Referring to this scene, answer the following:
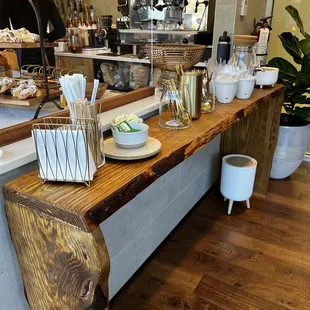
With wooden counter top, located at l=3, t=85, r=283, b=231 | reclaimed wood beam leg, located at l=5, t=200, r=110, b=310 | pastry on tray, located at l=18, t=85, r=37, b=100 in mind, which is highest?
pastry on tray, located at l=18, t=85, r=37, b=100

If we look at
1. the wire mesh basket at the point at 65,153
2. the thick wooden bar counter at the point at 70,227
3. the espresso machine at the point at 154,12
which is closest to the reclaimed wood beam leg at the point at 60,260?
the thick wooden bar counter at the point at 70,227

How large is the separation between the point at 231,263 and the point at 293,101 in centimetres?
144

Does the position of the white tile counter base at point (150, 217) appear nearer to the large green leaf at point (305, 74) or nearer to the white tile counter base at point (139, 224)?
the white tile counter base at point (139, 224)

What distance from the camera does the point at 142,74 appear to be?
166 centimetres

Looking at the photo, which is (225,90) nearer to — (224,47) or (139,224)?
(224,47)

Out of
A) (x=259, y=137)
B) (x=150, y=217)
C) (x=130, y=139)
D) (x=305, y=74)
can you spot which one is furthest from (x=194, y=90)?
(x=305, y=74)

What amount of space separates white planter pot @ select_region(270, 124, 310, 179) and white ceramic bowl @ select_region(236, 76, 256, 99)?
3.26 feet

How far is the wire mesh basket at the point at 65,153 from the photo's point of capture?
746mm

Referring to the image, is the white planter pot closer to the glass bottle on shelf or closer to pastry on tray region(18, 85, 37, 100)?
the glass bottle on shelf

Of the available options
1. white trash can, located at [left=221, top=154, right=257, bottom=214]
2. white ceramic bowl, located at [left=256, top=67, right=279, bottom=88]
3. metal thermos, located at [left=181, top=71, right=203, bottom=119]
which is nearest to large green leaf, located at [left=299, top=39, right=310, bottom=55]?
white ceramic bowl, located at [left=256, top=67, right=279, bottom=88]

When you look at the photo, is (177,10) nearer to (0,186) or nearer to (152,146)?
(152,146)

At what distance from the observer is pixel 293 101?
8.13 ft

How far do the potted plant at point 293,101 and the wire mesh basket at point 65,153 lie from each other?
2095 millimetres

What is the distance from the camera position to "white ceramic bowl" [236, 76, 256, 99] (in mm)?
1670
